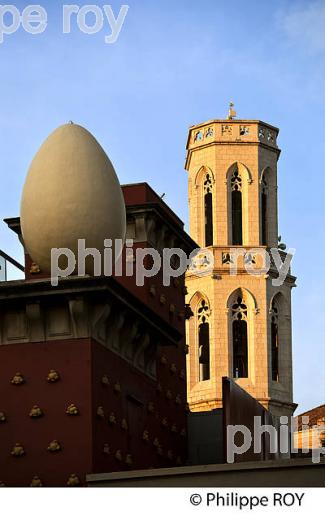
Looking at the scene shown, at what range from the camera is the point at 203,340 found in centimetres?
8706

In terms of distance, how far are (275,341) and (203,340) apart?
12.4ft

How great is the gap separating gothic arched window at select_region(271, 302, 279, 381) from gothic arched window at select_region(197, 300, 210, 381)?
3393 millimetres

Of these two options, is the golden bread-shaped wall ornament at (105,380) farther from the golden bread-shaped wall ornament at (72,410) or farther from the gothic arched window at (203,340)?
the gothic arched window at (203,340)

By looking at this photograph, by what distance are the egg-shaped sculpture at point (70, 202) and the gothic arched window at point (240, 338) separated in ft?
162

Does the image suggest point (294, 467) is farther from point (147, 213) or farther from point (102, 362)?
point (147, 213)

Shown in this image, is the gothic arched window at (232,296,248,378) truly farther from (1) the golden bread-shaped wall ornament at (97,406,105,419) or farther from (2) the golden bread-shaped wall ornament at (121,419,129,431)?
(1) the golden bread-shaped wall ornament at (97,406,105,419)

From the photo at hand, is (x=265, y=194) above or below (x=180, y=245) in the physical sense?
above

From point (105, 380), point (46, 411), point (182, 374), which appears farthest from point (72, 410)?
point (182, 374)

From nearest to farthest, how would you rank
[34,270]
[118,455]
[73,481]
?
[73,481]
[118,455]
[34,270]

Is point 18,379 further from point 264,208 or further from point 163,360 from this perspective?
point 264,208

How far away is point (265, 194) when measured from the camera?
85.8m

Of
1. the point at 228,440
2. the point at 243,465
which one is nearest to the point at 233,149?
the point at 228,440

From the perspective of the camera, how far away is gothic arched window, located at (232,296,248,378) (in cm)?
8588
